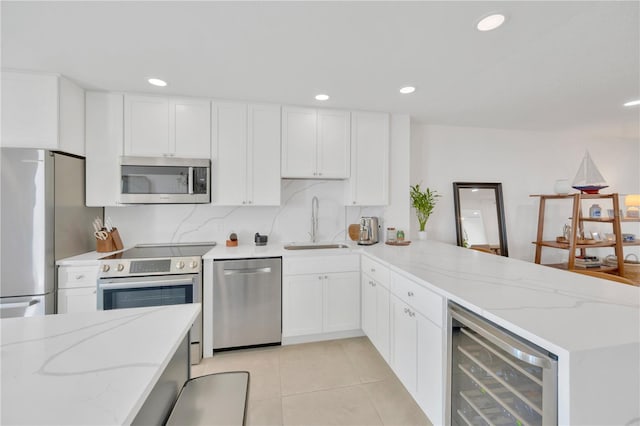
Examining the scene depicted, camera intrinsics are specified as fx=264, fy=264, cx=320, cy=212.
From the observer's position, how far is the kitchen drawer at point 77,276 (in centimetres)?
217

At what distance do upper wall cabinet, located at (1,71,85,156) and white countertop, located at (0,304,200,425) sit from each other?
1.85 m

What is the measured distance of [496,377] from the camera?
1.14 m

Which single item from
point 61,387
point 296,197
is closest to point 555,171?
point 296,197

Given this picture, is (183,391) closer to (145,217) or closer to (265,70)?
(265,70)

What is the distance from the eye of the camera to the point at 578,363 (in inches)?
33.0

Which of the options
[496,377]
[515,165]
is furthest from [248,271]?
[515,165]

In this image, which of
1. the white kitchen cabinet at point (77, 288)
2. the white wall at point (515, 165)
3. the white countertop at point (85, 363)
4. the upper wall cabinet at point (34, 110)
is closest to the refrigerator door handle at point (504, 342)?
the white countertop at point (85, 363)

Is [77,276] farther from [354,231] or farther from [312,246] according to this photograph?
[354,231]

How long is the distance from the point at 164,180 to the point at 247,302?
144 centimetres

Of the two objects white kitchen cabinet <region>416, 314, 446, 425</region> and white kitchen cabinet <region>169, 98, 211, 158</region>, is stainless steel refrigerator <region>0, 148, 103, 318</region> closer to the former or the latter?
white kitchen cabinet <region>169, 98, 211, 158</region>

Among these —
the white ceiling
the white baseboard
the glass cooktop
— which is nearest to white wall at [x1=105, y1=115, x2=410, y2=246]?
the glass cooktop

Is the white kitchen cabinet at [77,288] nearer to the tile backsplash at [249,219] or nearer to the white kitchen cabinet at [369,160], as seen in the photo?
the tile backsplash at [249,219]

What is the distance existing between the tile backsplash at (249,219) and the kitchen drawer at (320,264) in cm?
60

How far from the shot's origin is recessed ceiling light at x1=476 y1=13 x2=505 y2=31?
4.87ft
